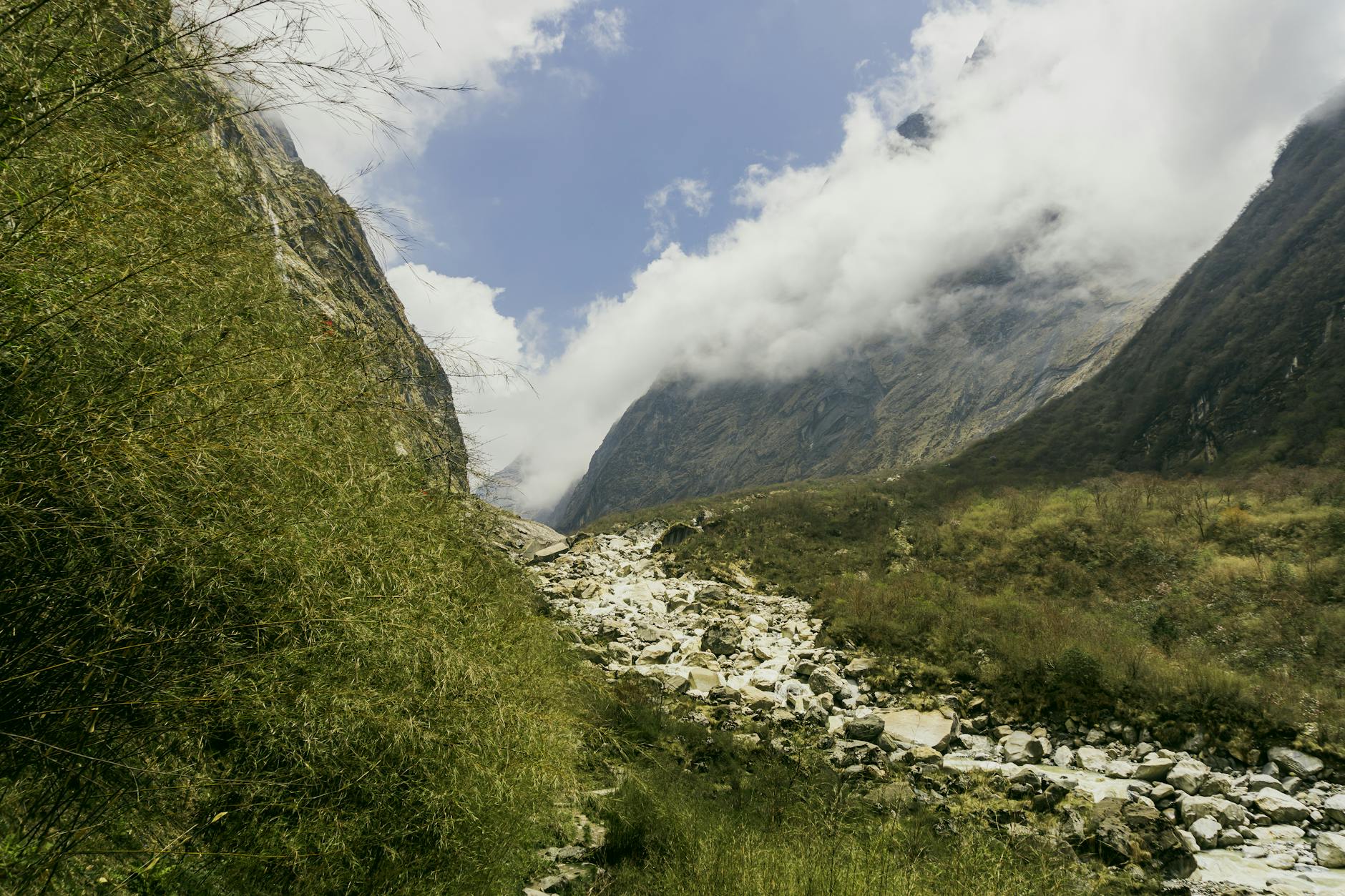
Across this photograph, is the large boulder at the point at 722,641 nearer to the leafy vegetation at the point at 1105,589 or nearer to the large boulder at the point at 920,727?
the leafy vegetation at the point at 1105,589

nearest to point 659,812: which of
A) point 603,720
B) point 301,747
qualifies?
point 603,720

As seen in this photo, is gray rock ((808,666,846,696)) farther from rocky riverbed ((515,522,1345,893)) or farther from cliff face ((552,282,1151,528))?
cliff face ((552,282,1151,528))

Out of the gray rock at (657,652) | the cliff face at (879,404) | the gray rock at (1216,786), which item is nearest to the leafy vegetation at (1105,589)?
the gray rock at (1216,786)

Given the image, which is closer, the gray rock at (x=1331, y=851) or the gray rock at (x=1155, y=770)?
the gray rock at (x=1331, y=851)

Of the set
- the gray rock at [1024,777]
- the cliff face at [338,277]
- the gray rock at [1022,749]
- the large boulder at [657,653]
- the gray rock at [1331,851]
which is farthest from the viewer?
the large boulder at [657,653]

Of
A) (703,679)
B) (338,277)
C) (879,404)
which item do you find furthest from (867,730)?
(879,404)

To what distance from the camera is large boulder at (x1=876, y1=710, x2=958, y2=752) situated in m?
7.50

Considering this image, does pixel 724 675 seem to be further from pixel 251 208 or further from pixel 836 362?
pixel 836 362

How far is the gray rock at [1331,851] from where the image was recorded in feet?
16.1

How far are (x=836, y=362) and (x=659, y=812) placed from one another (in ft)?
331

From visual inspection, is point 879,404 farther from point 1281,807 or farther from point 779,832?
point 779,832

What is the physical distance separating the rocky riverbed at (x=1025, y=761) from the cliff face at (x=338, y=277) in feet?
5.40

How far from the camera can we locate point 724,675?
32.8 feet

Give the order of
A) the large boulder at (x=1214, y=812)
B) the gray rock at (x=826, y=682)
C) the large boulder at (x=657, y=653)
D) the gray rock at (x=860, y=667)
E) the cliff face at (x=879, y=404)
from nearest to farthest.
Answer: the large boulder at (x=1214, y=812) < the gray rock at (x=826, y=682) < the gray rock at (x=860, y=667) < the large boulder at (x=657, y=653) < the cliff face at (x=879, y=404)
